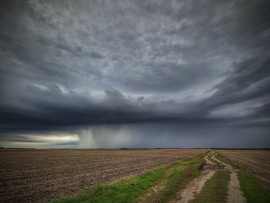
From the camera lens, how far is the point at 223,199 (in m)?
14.9

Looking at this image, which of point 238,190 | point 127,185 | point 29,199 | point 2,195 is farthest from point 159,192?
point 2,195

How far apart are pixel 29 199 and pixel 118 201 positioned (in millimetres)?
6970

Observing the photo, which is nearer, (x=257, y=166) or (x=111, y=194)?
(x=111, y=194)

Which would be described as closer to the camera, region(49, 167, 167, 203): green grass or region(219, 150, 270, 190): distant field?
region(49, 167, 167, 203): green grass

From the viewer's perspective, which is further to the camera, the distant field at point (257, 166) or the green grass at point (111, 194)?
the distant field at point (257, 166)

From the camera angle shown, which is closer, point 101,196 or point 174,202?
point 174,202

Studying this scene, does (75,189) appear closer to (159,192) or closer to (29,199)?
(29,199)

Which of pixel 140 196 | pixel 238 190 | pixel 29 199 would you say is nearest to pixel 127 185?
pixel 140 196

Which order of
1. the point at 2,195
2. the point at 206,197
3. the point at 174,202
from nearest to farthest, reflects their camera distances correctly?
the point at 174,202 → the point at 206,197 → the point at 2,195

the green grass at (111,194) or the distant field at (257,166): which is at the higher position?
the distant field at (257,166)

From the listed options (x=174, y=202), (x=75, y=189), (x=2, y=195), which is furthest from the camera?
(x=75, y=189)

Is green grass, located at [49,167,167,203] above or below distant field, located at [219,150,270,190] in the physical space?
below

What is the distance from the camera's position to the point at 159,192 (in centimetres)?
→ 1827

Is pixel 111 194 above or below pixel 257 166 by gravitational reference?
below
